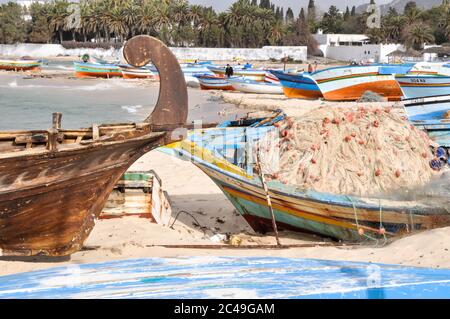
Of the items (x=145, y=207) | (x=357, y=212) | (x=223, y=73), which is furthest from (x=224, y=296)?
(x=223, y=73)

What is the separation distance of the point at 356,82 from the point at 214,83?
10.5m

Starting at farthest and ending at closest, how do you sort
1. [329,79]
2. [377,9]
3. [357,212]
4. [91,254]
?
[377,9] → [329,79] → [357,212] → [91,254]

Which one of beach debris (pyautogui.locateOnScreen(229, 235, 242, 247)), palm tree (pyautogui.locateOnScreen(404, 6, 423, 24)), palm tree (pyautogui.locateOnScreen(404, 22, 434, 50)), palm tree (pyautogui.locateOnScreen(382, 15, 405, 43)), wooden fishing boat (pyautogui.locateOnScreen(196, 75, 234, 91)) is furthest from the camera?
palm tree (pyautogui.locateOnScreen(404, 6, 423, 24))

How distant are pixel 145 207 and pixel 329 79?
58.9 feet

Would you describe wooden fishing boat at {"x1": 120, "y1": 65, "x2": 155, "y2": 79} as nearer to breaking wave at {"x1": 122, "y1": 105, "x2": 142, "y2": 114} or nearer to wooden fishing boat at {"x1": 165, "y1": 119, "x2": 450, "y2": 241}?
breaking wave at {"x1": 122, "y1": 105, "x2": 142, "y2": 114}

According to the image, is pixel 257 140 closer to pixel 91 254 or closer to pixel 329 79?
pixel 91 254

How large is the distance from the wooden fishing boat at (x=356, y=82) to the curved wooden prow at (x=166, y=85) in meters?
18.6

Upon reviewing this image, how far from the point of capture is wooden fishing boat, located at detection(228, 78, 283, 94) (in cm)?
2975

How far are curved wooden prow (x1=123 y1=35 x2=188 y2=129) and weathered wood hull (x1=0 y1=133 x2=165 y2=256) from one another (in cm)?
27

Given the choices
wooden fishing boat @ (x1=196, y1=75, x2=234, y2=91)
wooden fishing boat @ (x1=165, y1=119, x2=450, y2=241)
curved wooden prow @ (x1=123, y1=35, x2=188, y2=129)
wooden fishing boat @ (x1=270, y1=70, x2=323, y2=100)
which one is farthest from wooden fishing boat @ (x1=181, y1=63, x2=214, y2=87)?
curved wooden prow @ (x1=123, y1=35, x2=188, y2=129)

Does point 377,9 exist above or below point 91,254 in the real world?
above

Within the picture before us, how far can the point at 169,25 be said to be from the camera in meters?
81.1

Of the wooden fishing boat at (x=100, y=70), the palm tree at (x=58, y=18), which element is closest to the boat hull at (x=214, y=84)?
the wooden fishing boat at (x=100, y=70)
